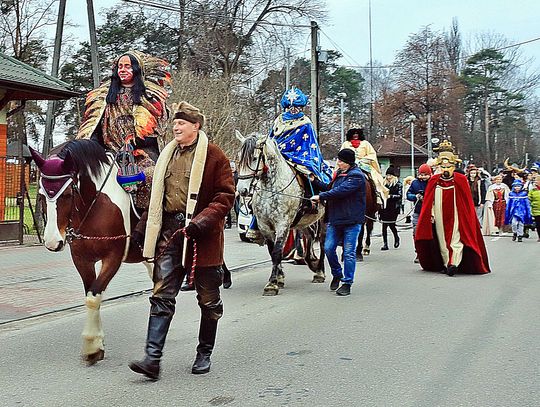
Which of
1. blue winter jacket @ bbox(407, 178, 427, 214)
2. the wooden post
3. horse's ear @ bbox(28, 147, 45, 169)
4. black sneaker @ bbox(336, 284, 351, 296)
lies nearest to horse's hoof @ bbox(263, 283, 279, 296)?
black sneaker @ bbox(336, 284, 351, 296)

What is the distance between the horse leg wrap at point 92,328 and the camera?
5914 mm

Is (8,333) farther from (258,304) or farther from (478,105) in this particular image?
(478,105)

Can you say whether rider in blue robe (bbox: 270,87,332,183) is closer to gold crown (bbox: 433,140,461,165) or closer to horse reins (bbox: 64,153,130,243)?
gold crown (bbox: 433,140,461,165)

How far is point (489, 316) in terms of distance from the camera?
26.5ft

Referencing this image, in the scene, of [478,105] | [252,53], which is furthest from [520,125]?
[252,53]

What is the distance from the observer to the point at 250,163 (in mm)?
9438

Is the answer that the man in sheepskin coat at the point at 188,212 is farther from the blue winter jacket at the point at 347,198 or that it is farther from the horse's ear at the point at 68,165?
the blue winter jacket at the point at 347,198

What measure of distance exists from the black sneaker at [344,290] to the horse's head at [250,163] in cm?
180

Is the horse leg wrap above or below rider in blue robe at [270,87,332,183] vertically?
below

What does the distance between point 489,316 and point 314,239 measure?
386 centimetres

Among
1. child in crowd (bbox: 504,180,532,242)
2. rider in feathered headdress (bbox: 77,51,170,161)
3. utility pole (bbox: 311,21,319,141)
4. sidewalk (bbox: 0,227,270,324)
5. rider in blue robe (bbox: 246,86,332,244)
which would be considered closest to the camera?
rider in feathered headdress (bbox: 77,51,170,161)

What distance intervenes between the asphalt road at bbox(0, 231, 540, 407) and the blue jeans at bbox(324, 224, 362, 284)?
0.35 meters

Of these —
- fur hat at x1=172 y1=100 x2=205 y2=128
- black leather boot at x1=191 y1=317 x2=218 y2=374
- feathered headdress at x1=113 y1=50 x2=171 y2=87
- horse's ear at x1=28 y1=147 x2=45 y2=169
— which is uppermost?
feathered headdress at x1=113 y1=50 x2=171 y2=87

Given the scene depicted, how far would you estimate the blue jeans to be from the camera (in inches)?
377
